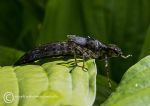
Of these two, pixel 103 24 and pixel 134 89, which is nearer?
pixel 134 89

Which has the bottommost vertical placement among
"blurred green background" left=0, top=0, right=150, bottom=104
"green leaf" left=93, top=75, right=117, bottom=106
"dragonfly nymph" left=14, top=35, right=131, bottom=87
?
"green leaf" left=93, top=75, right=117, bottom=106

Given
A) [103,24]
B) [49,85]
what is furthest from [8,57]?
[49,85]

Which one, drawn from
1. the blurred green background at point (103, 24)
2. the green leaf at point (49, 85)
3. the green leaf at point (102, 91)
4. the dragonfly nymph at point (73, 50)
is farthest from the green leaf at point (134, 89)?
the blurred green background at point (103, 24)

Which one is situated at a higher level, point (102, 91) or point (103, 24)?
point (103, 24)

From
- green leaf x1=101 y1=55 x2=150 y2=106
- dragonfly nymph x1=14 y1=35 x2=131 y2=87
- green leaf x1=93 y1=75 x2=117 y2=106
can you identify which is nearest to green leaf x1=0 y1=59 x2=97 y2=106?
green leaf x1=101 y1=55 x2=150 y2=106

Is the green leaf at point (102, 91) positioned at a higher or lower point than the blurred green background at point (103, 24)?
lower

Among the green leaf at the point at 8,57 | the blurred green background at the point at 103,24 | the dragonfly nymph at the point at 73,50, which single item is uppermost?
the blurred green background at the point at 103,24

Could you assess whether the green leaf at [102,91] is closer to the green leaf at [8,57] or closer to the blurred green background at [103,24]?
the blurred green background at [103,24]

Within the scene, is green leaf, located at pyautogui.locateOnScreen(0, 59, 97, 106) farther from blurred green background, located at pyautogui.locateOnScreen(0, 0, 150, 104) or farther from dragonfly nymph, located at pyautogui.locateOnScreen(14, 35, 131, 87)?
blurred green background, located at pyautogui.locateOnScreen(0, 0, 150, 104)

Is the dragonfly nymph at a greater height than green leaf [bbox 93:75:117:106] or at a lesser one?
greater

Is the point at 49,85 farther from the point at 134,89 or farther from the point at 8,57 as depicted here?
the point at 8,57
